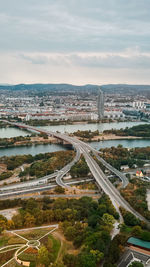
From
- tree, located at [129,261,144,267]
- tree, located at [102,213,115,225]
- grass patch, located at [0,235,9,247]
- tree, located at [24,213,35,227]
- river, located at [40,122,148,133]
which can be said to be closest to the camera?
tree, located at [129,261,144,267]

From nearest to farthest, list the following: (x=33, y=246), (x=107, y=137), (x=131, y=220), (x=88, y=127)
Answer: (x=33, y=246), (x=131, y=220), (x=107, y=137), (x=88, y=127)

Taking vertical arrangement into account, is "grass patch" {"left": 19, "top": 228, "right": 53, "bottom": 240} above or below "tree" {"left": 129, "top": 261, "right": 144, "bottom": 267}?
below

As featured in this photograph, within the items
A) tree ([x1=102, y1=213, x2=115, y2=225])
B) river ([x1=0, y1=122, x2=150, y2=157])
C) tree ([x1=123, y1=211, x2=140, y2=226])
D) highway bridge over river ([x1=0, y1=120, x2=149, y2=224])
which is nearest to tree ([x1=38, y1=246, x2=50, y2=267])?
tree ([x1=102, y1=213, x2=115, y2=225])

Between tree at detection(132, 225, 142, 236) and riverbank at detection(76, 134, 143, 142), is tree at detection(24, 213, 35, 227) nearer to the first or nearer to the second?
tree at detection(132, 225, 142, 236)

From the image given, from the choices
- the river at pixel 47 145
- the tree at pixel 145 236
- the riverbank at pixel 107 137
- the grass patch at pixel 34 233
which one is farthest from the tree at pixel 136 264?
the riverbank at pixel 107 137

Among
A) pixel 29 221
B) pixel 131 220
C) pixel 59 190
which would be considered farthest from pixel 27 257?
pixel 59 190

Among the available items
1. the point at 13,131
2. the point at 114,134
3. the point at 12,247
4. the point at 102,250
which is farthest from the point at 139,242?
the point at 13,131

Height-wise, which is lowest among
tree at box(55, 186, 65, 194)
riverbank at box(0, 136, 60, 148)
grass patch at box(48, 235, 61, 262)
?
grass patch at box(48, 235, 61, 262)

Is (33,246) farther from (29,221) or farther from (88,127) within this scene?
(88,127)

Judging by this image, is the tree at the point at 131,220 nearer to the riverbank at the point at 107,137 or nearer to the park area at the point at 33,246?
the park area at the point at 33,246
